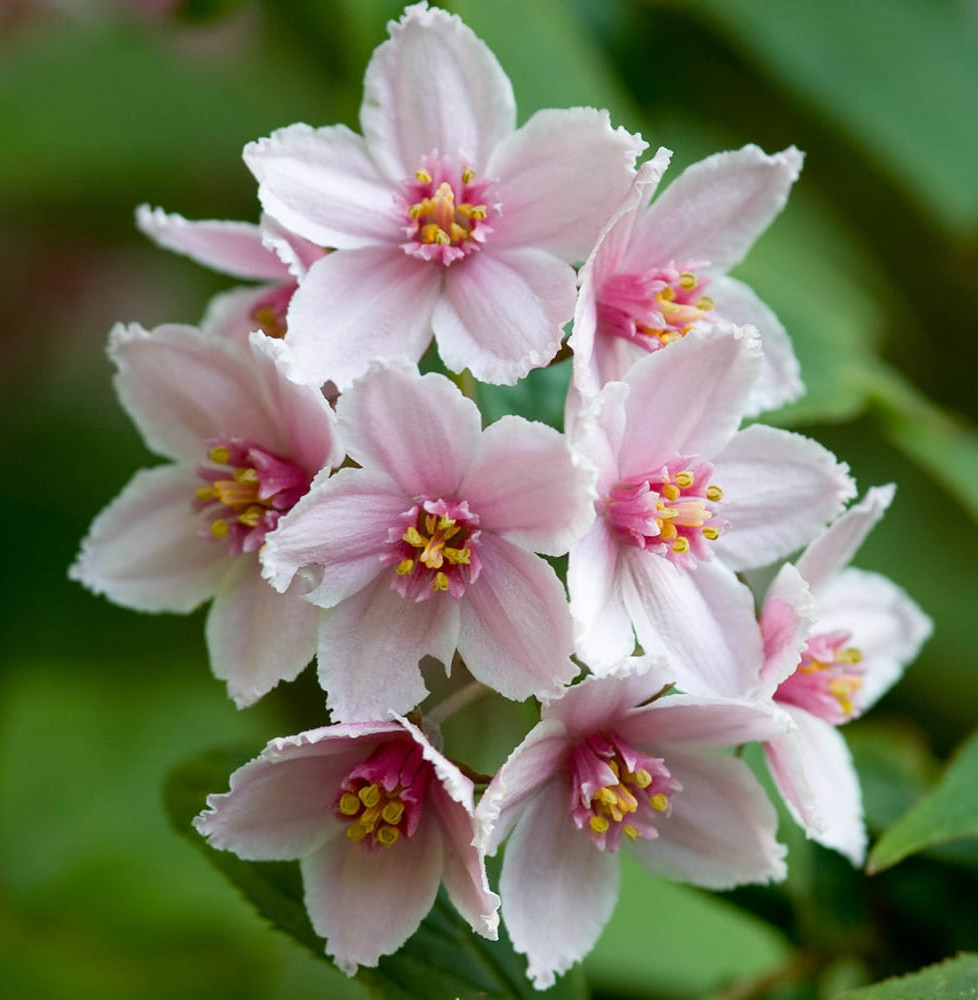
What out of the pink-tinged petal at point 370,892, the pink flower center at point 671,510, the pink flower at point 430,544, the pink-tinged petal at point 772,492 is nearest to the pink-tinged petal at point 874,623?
the pink-tinged petal at point 772,492

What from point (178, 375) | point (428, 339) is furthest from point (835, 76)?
point (178, 375)

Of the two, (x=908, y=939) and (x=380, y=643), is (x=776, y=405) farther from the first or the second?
(x=908, y=939)

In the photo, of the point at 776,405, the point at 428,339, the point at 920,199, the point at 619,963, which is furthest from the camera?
the point at 920,199

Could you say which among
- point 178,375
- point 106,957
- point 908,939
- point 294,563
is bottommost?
point 106,957

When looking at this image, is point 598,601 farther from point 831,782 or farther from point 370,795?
point 831,782

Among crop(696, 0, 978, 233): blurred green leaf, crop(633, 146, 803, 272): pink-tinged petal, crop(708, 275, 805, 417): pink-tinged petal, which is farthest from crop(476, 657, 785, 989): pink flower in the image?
crop(696, 0, 978, 233): blurred green leaf
